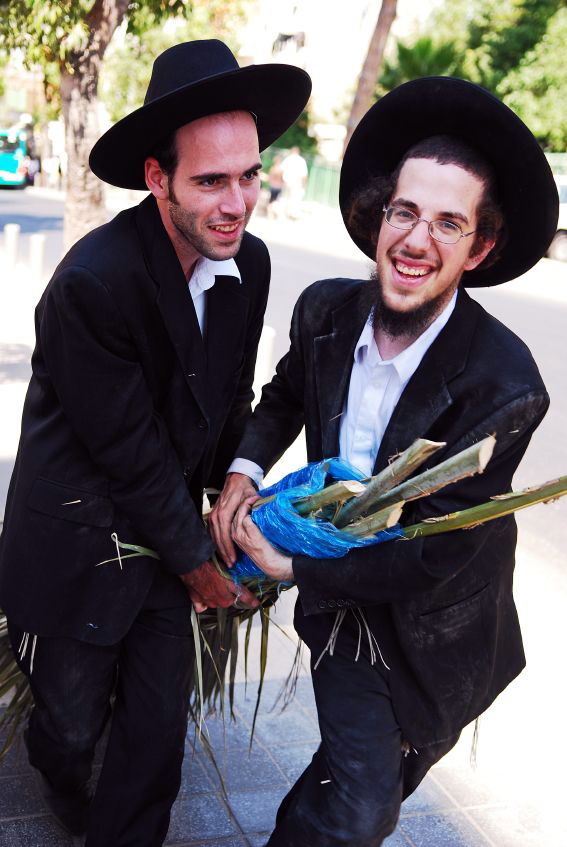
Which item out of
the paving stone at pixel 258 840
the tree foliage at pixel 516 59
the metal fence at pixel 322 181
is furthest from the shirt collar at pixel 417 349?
the metal fence at pixel 322 181

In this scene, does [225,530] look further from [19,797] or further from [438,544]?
[19,797]

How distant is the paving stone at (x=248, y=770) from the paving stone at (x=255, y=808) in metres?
0.04

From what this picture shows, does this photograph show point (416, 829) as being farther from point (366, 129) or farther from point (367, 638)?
point (366, 129)

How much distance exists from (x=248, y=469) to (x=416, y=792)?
127cm

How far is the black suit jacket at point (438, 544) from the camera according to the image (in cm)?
242

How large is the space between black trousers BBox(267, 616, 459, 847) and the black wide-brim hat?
3.41 ft

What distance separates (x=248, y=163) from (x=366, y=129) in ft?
1.02

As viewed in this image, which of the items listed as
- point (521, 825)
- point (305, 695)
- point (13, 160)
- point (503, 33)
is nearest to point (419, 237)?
point (521, 825)

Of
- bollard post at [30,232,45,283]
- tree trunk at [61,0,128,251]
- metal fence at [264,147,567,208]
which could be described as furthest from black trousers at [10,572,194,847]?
metal fence at [264,147,567,208]

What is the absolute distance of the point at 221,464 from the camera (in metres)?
3.30

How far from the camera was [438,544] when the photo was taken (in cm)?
240

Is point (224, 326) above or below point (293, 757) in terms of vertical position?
above

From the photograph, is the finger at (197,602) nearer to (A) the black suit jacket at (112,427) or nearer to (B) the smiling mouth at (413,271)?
(A) the black suit jacket at (112,427)

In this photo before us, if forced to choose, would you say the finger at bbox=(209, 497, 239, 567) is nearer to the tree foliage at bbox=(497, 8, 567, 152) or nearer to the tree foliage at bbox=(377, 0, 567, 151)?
the tree foliage at bbox=(377, 0, 567, 151)
